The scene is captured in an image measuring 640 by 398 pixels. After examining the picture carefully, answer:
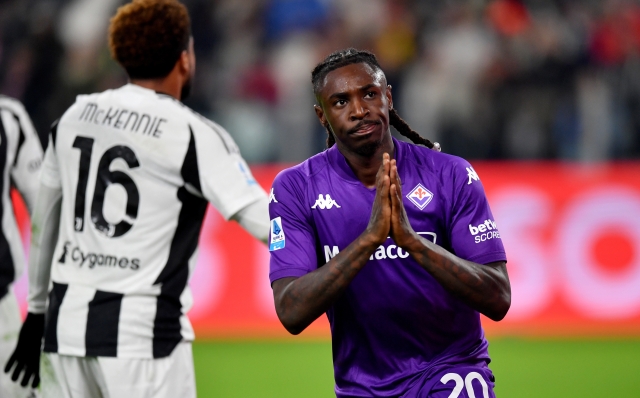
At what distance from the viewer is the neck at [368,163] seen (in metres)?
3.96

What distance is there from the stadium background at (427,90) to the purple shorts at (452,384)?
6267 millimetres

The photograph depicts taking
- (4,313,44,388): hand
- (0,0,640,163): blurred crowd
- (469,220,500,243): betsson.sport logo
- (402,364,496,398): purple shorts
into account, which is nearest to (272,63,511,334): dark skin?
(469,220,500,243): betsson.sport logo

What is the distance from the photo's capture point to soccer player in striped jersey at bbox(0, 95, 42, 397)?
517 cm

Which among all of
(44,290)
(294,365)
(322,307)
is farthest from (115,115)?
(294,365)

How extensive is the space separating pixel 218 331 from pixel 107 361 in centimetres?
600

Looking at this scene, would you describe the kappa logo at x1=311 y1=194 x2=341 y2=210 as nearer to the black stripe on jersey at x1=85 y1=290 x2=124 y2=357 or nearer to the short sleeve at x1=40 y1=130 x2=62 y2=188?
the black stripe on jersey at x1=85 y1=290 x2=124 y2=357

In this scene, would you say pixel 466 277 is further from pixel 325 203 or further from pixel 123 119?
pixel 123 119

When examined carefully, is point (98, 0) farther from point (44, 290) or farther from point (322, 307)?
point (322, 307)

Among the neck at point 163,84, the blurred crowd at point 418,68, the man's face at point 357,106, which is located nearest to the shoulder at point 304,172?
the man's face at point 357,106

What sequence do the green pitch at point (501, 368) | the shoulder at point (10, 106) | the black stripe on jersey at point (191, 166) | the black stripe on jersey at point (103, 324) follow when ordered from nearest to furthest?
1. the black stripe on jersey at point (103, 324)
2. the black stripe on jersey at point (191, 166)
3. the shoulder at point (10, 106)
4. the green pitch at point (501, 368)

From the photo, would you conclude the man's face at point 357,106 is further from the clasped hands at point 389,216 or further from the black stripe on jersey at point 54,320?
the black stripe on jersey at point 54,320

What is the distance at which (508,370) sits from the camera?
8461mm

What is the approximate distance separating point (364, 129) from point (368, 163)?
8.4 inches

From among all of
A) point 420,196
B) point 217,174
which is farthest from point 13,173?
point 420,196
